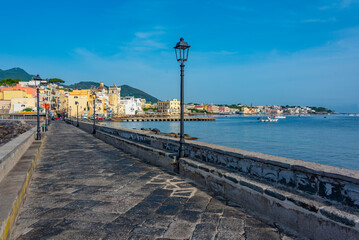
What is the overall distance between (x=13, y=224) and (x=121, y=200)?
1718 millimetres

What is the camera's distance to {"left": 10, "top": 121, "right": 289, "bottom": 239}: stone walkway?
337 cm

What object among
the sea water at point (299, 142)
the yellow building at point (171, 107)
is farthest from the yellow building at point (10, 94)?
the yellow building at point (171, 107)

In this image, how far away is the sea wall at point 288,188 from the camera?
296 centimetres

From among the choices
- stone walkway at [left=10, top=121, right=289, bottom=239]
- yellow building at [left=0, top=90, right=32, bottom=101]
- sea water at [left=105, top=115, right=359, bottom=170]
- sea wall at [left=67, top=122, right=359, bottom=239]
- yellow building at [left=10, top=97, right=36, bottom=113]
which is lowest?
sea water at [left=105, top=115, right=359, bottom=170]

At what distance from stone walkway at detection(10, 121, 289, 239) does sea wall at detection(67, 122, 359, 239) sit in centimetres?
28

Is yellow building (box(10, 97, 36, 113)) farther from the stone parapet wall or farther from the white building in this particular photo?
the white building

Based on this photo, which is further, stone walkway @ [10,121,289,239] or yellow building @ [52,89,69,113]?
yellow building @ [52,89,69,113]

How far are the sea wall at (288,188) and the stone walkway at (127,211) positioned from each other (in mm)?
278

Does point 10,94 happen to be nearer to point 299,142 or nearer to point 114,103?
point 114,103

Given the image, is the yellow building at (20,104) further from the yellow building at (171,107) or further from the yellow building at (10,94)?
the yellow building at (171,107)

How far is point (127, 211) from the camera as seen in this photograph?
412cm

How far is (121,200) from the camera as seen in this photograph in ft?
15.3

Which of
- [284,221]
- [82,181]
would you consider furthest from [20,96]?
[284,221]

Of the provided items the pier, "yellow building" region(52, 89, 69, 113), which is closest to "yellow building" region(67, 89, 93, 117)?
"yellow building" region(52, 89, 69, 113)
